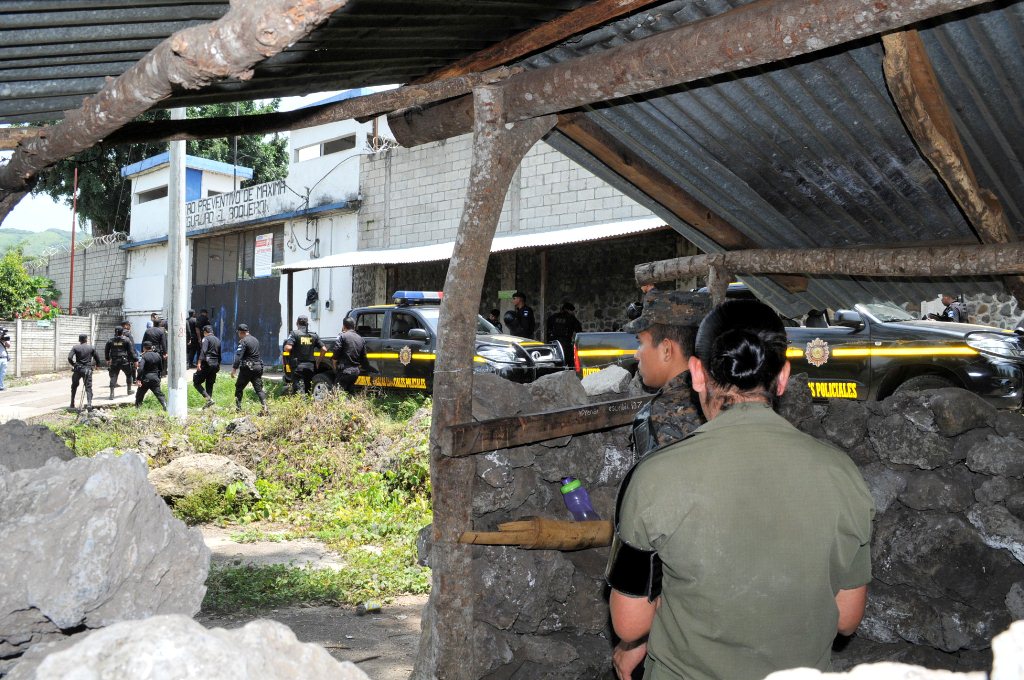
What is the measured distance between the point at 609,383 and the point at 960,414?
2.17 meters

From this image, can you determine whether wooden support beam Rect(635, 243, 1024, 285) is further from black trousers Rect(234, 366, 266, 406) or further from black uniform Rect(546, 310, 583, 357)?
black trousers Rect(234, 366, 266, 406)

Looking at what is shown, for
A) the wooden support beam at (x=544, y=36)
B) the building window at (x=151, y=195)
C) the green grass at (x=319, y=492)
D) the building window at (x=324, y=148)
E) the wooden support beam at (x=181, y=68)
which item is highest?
the building window at (x=324, y=148)

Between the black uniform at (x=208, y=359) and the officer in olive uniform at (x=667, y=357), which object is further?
the black uniform at (x=208, y=359)

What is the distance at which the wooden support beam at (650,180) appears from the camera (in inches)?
179

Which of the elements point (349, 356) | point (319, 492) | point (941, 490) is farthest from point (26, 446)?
point (349, 356)

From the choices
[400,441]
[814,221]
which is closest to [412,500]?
[400,441]

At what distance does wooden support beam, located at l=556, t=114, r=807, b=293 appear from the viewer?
4.56m

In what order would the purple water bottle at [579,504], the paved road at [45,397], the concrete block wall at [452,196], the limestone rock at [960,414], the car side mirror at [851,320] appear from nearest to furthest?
the purple water bottle at [579,504], the limestone rock at [960,414], the car side mirror at [851,320], the concrete block wall at [452,196], the paved road at [45,397]

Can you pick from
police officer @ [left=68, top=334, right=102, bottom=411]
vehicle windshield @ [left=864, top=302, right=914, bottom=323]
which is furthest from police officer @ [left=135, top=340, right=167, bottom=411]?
vehicle windshield @ [left=864, top=302, right=914, bottom=323]

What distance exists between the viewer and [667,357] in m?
3.75

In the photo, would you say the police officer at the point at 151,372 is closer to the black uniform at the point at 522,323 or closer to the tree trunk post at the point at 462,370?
the black uniform at the point at 522,323

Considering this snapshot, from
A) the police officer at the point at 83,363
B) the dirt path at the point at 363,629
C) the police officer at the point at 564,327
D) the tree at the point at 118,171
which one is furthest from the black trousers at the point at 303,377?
the tree at the point at 118,171

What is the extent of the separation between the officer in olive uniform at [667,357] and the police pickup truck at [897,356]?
18.3ft

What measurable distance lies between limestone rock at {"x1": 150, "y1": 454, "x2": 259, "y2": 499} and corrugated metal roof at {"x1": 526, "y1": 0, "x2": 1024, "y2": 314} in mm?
6107
